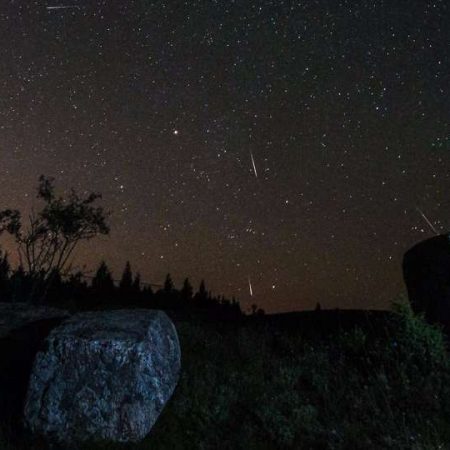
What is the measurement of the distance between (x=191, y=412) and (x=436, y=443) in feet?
12.6

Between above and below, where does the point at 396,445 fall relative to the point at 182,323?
below

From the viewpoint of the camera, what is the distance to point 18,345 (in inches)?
462

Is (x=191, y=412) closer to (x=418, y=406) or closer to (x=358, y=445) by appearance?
(x=358, y=445)

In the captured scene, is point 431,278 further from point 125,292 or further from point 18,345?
point 125,292

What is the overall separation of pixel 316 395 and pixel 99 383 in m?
3.76

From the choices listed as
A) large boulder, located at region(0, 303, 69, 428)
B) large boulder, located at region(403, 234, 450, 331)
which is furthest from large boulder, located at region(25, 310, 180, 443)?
large boulder, located at region(403, 234, 450, 331)

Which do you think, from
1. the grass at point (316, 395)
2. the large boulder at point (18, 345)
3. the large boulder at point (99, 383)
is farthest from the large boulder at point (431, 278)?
the large boulder at point (18, 345)

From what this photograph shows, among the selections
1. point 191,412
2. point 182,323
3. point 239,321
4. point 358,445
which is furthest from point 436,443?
point 239,321

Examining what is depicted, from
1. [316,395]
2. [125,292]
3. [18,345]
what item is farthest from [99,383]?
[125,292]

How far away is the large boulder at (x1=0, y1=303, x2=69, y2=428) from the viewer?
9.24 meters

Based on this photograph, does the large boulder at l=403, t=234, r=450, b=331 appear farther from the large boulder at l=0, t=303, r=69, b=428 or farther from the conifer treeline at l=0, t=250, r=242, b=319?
the conifer treeline at l=0, t=250, r=242, b=319

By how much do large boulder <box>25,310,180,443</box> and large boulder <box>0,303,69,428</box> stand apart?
70cm

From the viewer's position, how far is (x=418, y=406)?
827 cm

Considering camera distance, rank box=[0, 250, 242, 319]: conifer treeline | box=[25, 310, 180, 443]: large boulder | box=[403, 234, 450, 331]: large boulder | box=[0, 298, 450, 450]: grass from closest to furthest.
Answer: box=[0, 298, 450, 450]: grass < box=[25, 310, 180, 443]: large boulder < box=[403, 234, 450, 331]: large boulder < box=[0, 250, 242, 319]: conifer treeline
